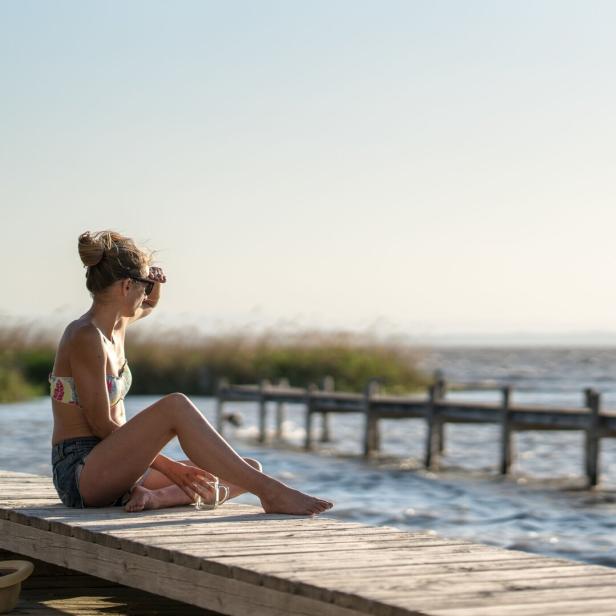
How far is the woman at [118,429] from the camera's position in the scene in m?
5.66

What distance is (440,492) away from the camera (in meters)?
16.2

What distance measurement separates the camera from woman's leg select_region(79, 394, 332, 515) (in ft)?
18.5

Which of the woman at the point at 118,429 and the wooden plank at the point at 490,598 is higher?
the woman at the point at 118,429

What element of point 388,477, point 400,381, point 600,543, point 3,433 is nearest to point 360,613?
point 600,543

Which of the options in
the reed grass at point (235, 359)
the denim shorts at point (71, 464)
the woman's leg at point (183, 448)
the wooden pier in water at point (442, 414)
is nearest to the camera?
the woman's leg at point (183, 448)

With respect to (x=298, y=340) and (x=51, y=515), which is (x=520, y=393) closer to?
(x=298, y=340)

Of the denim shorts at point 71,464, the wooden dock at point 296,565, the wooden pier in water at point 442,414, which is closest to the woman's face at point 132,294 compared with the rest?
the denim shorts at point 71,464

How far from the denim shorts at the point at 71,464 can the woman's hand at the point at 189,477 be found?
0.23m

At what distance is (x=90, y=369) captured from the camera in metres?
5.71

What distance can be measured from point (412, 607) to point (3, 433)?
20244 mm

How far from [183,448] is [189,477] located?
27cm

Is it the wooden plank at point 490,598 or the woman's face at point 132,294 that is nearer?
the wooden plank at point 490,598

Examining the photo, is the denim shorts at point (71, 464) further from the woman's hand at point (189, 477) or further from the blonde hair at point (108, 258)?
the blonde hair at point (108, 258)

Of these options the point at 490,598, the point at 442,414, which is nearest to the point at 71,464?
the point at 490,598
